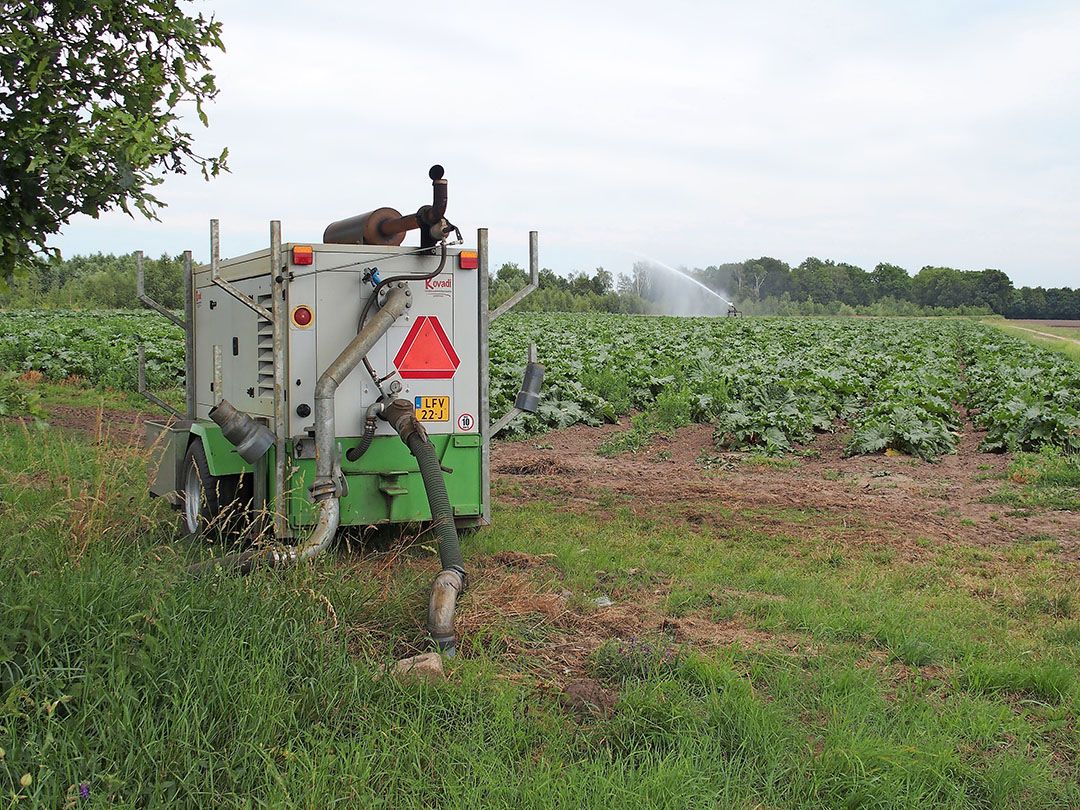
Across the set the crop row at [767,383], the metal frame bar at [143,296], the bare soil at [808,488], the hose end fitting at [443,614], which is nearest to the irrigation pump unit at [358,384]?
the hose end fitting at [443,614]

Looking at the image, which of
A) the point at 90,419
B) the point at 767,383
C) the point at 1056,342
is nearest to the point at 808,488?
the point at 767,383

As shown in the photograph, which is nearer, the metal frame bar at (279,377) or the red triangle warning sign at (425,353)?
the metal frame bar at (279,377)

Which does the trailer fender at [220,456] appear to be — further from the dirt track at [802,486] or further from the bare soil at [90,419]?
the bare soil at [90,419]

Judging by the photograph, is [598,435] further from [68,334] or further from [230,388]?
[68,334]

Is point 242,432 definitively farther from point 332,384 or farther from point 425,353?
point 425,353

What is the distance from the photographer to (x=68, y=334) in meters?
28.5

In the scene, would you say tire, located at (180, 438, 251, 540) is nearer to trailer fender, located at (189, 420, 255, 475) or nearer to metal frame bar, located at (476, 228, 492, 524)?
trailer fender, located at (189, 420, 255, 475)

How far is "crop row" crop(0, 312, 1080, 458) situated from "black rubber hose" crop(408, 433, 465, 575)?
27.1 feet

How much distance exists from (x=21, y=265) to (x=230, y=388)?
3270mm

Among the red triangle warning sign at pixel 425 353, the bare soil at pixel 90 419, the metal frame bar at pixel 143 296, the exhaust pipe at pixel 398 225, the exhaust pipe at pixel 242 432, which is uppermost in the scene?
the exhaust pipe at pixel 398 225

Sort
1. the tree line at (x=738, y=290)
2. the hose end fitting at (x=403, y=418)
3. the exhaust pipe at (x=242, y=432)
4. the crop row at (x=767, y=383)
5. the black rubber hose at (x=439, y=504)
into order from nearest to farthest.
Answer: the black rubber hose at (x=439, y=504), the exhaust pipe at (x=242, y=432), the hose end fitting at (x=403, y=418), the crop row at (x=767, y=383), the tree line at (x=738, y=290)

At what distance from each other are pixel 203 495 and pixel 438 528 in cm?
259

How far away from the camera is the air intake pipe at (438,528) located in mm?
5465

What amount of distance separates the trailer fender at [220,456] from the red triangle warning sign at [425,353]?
4.80 feet
